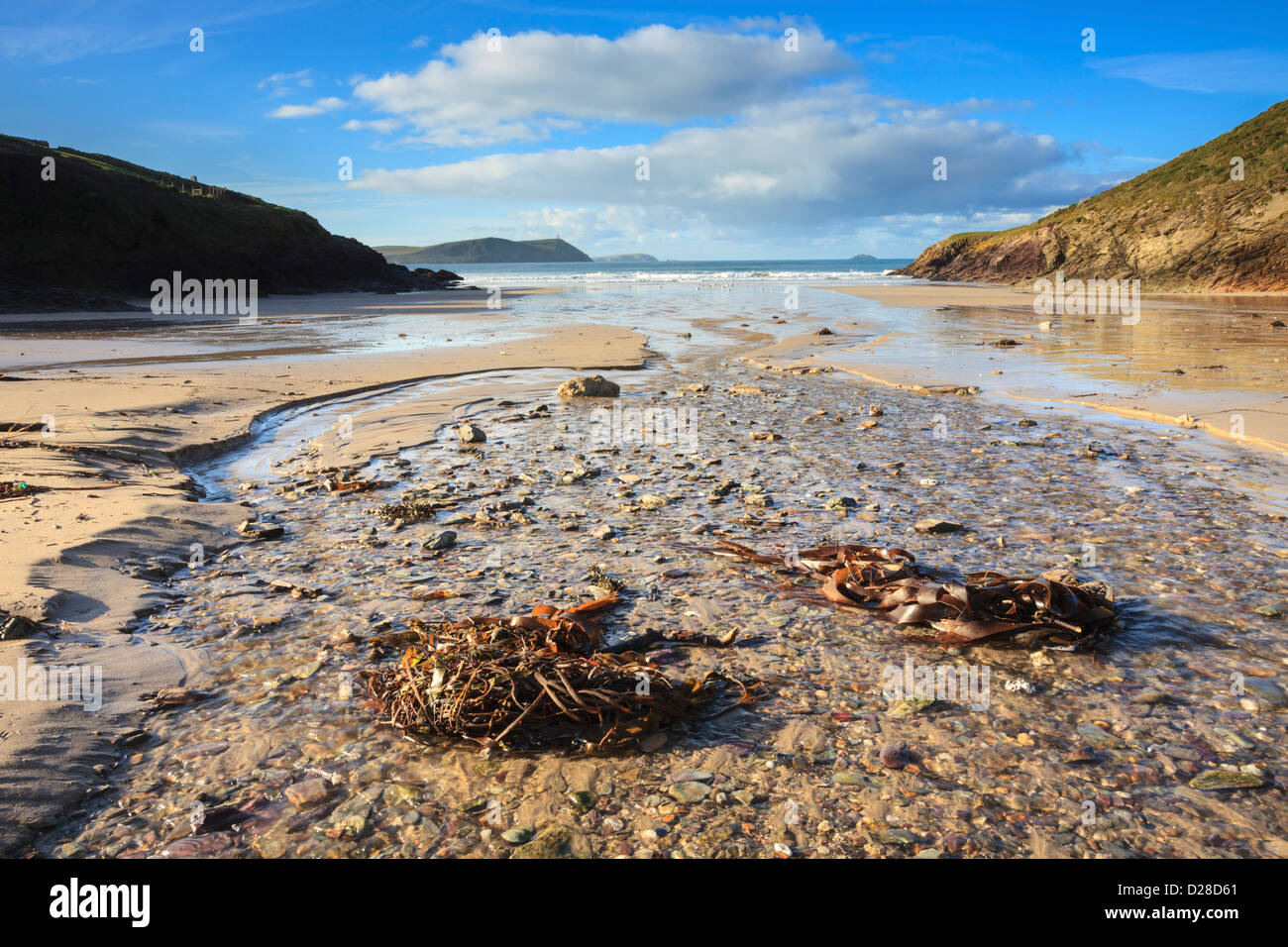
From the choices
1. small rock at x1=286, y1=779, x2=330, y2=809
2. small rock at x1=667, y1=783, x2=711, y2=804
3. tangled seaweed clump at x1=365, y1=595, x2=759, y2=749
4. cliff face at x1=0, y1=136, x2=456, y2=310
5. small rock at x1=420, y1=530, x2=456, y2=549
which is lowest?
small rock at x1=667, y1=783, x2=711, y2=804

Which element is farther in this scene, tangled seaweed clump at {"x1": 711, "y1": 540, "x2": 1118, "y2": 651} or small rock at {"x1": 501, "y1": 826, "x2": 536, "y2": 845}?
tangled seaweed clump at {"x1": 711, "y1": 540, "x2": 1118, "y2": 651}

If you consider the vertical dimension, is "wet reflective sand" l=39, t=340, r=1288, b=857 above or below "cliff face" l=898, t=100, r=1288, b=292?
below

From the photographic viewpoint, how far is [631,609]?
16.8ft

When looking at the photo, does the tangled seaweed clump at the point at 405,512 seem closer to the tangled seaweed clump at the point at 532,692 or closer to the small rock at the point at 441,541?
the small rock at the point at 441,541

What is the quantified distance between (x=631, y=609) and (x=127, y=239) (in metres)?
55.9

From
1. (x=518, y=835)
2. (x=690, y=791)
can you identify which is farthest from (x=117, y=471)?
(x=690, y=791)

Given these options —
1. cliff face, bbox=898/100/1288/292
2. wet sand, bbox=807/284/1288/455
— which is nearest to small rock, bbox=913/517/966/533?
wet sand, bbox=807/284/1288/455

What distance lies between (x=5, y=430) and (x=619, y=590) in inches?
352

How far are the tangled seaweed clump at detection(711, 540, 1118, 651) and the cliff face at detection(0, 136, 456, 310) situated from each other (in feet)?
137

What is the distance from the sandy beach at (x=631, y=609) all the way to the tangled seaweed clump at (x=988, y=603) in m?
0.19

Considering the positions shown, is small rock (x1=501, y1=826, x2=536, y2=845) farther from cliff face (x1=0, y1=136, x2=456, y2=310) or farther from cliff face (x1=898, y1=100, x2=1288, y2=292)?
cliff face (x1=898, y1=100, x2=1288, y2=292)

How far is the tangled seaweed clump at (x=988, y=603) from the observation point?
453 cm

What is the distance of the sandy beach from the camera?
3.04 m
